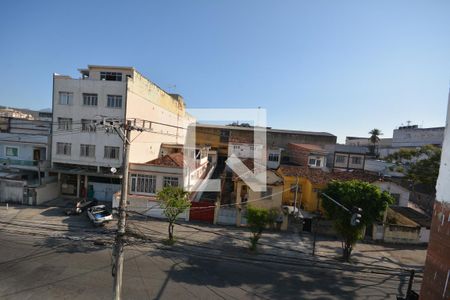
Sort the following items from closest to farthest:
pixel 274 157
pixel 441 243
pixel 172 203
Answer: pixel 441 243 → pixel 172 203 → pixel 274 157

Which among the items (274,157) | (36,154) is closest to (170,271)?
(36,154)

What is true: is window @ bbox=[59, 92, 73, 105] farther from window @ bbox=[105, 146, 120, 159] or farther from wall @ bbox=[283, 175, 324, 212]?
wall @ bbox=[283, 175, 324, 212]

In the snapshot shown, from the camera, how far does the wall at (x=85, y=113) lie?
1025 inches

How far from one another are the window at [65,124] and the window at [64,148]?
173 centimetres

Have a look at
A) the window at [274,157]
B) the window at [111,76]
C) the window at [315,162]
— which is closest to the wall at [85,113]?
the window at [111,76]

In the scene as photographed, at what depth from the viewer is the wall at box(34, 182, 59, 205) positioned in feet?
81.6

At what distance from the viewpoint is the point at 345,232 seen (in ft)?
55.3

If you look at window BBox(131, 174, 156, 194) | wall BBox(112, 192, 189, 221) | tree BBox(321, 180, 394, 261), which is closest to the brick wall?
tree BBox(321, 180, 394, 261)

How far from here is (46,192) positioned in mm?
25969

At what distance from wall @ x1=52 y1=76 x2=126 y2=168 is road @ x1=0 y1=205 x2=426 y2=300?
875 centimetres

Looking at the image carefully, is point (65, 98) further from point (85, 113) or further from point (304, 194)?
point (304, 194)

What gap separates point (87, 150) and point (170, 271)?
59.8ft

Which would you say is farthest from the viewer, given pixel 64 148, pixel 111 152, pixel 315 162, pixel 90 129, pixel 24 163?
pixel 315 162

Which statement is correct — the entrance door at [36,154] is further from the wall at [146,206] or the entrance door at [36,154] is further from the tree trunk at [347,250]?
the tree trunk at [347,250]
